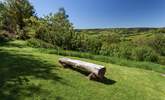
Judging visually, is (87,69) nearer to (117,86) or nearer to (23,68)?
(117,86)

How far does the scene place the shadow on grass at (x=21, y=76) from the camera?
6.98 meters

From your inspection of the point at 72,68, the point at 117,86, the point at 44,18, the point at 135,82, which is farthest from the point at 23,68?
the point at 44,18

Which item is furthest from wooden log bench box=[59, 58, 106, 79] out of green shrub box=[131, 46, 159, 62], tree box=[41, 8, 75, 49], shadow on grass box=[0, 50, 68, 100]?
tree box=[41, 8, 75, 49]

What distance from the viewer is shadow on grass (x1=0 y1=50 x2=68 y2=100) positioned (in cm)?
698

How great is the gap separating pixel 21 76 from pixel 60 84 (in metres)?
1.55

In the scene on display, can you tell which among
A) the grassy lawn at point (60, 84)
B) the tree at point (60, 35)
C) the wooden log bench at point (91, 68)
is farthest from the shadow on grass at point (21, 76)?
the tree at point (60, 35)

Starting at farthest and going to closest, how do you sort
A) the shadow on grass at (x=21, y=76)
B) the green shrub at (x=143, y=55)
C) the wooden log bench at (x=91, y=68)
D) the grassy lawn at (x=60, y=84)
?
the green shrub at (x=143, y=55), the wooden log bench at (x=91, y=68), the grassy lawn at (x=60, y=84), the shadow on grass at (x=21, y=76)

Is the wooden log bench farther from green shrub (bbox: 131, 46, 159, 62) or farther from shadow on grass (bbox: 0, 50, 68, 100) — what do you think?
green shrub (bbox: 131, 46, 159, 62)

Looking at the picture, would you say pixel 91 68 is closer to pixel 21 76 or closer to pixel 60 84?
pixel 60 84

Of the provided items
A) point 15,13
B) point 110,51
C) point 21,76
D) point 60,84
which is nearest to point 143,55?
point 110,51

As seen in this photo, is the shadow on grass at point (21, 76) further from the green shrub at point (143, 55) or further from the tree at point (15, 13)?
the tree at point (15, 13)

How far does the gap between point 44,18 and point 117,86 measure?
21673mm

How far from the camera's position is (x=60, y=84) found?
791cm

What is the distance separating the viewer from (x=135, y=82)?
972 cm
